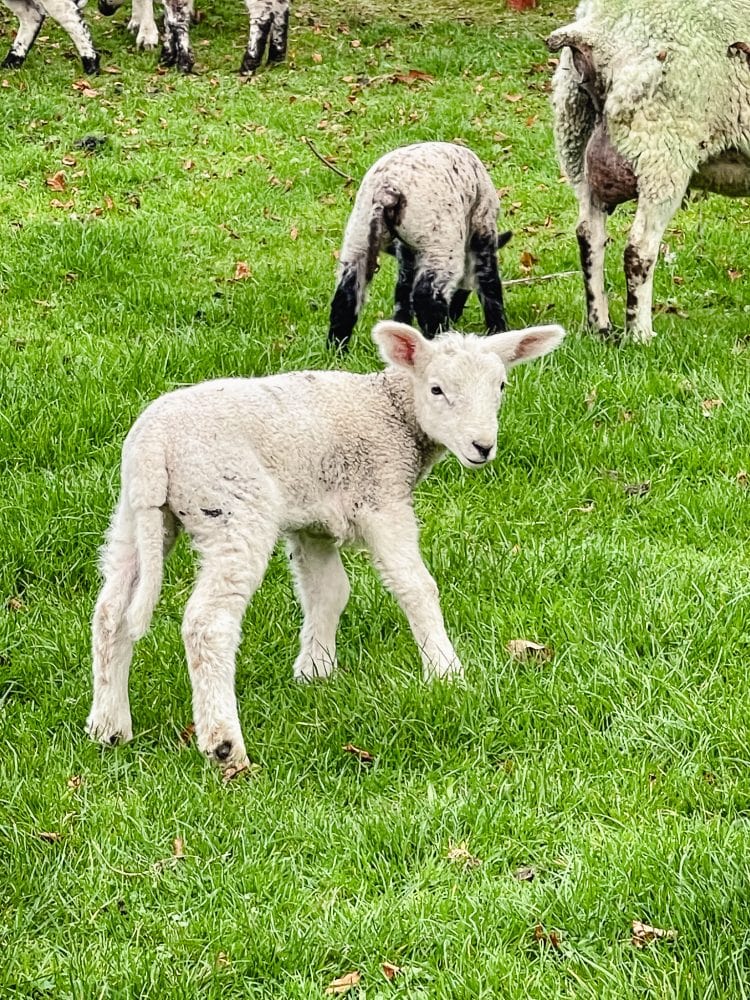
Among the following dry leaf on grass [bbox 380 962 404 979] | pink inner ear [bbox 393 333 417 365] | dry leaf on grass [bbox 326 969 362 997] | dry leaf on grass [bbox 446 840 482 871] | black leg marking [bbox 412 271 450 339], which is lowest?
dry leaf on grass [bbox 326 969 362 997]

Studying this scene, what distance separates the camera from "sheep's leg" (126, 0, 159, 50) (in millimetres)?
16531

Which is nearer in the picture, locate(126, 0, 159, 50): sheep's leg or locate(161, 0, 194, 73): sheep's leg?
locate(161, 0, 194, 73): sheep's leg

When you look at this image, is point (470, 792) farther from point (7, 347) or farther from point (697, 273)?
point (697, 273)

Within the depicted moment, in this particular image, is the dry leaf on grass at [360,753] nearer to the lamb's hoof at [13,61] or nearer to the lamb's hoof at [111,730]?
the lamb's hoof at [111,730]

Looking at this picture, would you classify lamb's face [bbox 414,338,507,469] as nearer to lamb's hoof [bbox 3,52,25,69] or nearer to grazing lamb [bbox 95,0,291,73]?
grazing lamb [bbox 95,0,291,73]

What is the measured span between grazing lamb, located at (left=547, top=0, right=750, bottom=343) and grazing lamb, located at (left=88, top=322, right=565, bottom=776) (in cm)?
295

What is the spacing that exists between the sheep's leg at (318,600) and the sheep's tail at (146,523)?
0.70 metres

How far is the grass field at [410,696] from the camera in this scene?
3.46 metres

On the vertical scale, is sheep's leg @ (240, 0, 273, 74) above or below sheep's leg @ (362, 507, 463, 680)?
above

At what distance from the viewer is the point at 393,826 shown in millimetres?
3941

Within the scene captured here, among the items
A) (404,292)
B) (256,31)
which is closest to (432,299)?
(404,292)

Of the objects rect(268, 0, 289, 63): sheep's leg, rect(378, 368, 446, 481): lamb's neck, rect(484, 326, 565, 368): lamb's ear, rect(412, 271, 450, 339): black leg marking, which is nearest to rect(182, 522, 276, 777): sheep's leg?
rect(378, 368, 446, 481): lamb's neck

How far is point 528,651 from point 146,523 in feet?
4.75

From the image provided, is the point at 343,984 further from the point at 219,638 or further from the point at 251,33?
the point at 251,33
